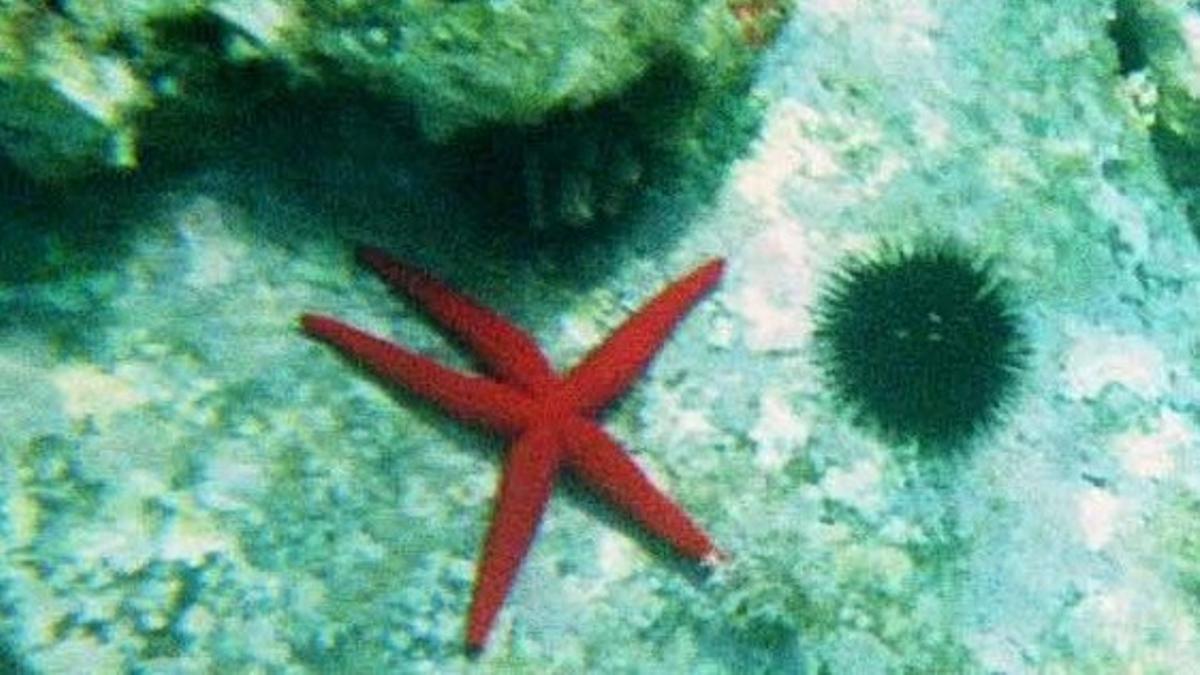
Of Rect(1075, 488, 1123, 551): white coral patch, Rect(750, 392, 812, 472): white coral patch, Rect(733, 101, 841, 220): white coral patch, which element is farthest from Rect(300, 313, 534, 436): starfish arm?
Rect(1075, 488, 1123, 551): white coral patch

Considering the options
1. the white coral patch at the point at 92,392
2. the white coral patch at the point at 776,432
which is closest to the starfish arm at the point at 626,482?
the white coral patch at the point at 776,432

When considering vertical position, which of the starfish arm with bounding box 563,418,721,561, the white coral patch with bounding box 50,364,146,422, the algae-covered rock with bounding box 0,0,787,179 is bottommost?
the white coral patch with bounding box 50,364,146,422

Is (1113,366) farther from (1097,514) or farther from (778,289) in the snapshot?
(778,289)

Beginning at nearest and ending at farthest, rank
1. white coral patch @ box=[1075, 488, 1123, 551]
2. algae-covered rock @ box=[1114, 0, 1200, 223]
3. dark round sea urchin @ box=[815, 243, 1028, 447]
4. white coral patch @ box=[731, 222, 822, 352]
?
dark round sea urchin @ box=[815, 243, 1028, 447], white coral patch @ box=[731, 222, 822, 352], white coral patch @ box=[1075, 488, 1123, 551], algae-covered rock @ box=[1114, 0, 1200, 223]

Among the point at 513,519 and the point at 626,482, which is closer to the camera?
the point at 513,519

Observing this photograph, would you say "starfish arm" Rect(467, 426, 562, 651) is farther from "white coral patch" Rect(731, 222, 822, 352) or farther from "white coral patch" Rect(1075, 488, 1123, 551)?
"white coral patch" Rect(1075, 488, 1123, 551)

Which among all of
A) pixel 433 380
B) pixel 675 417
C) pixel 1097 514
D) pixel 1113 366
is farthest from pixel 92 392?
pixel 1113 366
